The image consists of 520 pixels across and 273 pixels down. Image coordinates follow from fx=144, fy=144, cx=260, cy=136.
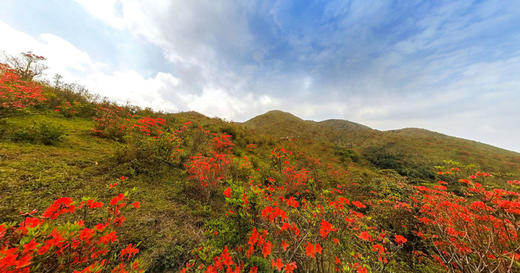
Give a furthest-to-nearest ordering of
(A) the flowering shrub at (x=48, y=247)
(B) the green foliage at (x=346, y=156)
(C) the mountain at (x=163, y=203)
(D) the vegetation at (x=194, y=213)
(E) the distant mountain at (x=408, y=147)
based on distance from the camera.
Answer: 1. (E) the distant mountain at (x=408, y=147)
2. (B) the green foliage at (x=346, y=156)
3. (C) the mountain at (x=163, y=203)
4. (D) the vegetation at (x=194, y=213)
5. (A) the flowering shrub at (x=48, y=247)

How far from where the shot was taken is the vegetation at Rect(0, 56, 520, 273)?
1.59 meters

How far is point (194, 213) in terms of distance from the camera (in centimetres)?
316

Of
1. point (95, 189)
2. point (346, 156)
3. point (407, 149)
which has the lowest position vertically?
point (95, 189)

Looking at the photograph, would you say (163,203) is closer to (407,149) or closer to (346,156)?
(346,156)

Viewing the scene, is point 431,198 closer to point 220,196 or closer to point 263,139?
point 220,196

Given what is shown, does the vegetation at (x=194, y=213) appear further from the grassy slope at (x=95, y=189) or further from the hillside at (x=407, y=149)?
the hillside at (x=407, y=149)

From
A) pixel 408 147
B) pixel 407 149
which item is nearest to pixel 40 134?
pixel 407 149

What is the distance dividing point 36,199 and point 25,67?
1101cm

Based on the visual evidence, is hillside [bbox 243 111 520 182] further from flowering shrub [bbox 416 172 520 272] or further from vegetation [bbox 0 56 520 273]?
flowering shrub [bbox 416 172 520 272]

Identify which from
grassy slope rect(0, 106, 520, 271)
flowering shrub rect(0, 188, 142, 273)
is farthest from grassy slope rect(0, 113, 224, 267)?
flowering shrub rect(0, 188, 142, 273)

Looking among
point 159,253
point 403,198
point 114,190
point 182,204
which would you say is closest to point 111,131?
point 114,190

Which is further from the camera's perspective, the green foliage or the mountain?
the green foliage

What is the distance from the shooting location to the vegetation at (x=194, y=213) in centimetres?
159

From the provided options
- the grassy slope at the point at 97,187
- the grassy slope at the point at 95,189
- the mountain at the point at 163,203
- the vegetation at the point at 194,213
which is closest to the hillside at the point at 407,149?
the vegetation at the point at 194,213
